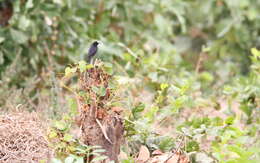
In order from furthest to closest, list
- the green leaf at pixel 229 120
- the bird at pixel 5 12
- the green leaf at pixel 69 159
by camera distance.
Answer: the bird at pixel 5 12 → the green leaf at pixel 229 120 → the green leaf at pixel 69 159

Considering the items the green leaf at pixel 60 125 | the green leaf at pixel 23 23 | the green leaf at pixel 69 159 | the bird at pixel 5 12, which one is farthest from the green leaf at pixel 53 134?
the bird at pixel 5 12

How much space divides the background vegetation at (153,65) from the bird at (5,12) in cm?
14

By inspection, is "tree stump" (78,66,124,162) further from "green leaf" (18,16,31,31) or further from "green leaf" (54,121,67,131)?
"green leaf" (18,16,31,31)

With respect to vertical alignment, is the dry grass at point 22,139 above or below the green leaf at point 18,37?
below

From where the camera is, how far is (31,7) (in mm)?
3748

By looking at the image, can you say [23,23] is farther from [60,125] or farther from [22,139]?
[60,125]

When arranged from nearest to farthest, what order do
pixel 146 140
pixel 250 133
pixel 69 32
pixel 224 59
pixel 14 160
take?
pixel 14 160 < pixel 146 140 < pixel 250 133 < pixel 69 32 < pixel 224 59

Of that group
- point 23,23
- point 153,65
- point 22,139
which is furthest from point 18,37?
point 22,139

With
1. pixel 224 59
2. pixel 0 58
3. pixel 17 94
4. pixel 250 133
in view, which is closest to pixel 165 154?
pixel 250 133

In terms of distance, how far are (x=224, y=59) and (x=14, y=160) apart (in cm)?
348

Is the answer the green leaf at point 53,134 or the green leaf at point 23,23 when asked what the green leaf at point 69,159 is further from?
the green leaf at point 23,23

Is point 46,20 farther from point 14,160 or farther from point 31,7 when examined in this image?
point 14,160

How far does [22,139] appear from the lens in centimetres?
229

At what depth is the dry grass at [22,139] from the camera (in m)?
2.22
